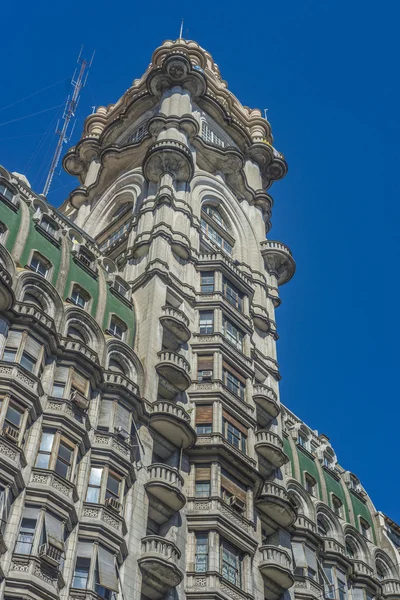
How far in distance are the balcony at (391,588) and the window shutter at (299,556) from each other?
1030 cm

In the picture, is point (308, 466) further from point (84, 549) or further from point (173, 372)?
point (84, 549)

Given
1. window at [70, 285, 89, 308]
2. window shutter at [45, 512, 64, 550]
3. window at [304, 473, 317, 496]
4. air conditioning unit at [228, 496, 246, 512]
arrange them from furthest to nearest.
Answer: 1. window at [304, 473, 317, 496]
2. window at [70, 285, 89, 308]
3. air conditioning unit at [228, 496, 246, 512]
4. window shutter at [45, 512, 64, 550]

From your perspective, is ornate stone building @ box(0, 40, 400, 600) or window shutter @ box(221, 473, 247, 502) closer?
ornate stone building @ box(0, 40, 400, 600)

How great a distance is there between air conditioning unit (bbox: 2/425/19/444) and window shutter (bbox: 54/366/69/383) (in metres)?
5.12

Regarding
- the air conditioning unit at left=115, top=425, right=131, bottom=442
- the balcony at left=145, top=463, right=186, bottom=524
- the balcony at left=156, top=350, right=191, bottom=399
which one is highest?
the balcony at left=156, top=350, right=191, bottom=399

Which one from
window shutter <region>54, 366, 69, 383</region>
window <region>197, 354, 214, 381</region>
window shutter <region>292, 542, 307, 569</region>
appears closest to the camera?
window shutter <region>54, 366, 69, 383</region>

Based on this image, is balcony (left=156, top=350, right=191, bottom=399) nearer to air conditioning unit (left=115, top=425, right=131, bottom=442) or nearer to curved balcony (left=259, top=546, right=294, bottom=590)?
air conditioning unit (left=115, top=425, right=131, bottom=442)

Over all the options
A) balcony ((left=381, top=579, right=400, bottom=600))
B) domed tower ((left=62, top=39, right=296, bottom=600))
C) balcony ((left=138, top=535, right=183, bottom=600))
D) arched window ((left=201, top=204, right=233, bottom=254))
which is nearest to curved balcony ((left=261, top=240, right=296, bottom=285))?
domed tower ((left=62, top=39, right=296, bottom=600))

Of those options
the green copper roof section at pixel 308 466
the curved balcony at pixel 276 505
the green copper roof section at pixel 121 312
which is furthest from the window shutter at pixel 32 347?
the green copper roof section at pixel 308 466

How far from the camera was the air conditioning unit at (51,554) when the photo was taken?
3455 centimetres

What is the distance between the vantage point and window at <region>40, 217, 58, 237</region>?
172 feet

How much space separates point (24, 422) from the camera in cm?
3850

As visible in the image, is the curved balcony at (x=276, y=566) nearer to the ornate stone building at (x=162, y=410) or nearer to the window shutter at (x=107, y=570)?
the ornate stone building at (x=162, y=410)

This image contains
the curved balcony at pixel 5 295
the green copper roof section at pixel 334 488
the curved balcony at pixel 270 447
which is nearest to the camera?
the curved balcony at pixel 5 295
